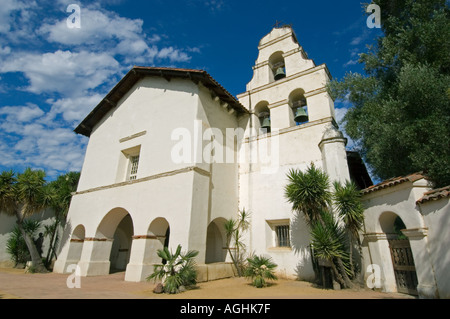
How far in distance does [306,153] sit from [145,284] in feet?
29.2

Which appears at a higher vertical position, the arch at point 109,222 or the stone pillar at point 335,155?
the stone pillar at point 335,155

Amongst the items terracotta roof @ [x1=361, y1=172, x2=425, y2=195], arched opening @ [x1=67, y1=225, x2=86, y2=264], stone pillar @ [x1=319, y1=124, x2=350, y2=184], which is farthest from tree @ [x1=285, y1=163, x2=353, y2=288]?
arched opening @ [x1=67, y1=225, x2=86, y2=264]

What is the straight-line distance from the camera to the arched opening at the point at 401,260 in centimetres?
705

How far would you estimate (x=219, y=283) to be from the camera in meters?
9.02

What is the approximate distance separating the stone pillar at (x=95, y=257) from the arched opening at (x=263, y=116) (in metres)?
10.4

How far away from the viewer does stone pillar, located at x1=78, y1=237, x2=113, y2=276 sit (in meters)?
11.4

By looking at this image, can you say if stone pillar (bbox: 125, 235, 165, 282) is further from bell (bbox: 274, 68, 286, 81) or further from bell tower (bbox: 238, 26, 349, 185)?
bell (bbox: 274, 68, 286, 81)

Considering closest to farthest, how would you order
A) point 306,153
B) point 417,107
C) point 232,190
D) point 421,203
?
point 421,203, point 417,107, point 306,153, point 232,190

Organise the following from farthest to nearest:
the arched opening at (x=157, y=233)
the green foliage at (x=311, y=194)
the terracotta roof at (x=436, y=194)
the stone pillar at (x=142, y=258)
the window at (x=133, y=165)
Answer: the window at (x=133, y=165) → the arched opening at (x=157, y=233) → the stone pillar at (x=142, y=258) → the green foliage at (x=311, y=194) → the terracotta roof at (x=436, y=194)

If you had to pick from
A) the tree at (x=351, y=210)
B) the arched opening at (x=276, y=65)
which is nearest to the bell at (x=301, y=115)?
the arched opening at (x=276, y=65)

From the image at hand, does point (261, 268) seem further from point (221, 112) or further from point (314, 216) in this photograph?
point (221, 112)

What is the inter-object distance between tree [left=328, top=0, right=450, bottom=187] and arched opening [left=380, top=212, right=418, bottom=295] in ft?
6.47

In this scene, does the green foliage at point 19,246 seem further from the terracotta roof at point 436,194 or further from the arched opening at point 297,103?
the terracotta roof at point 436,194
